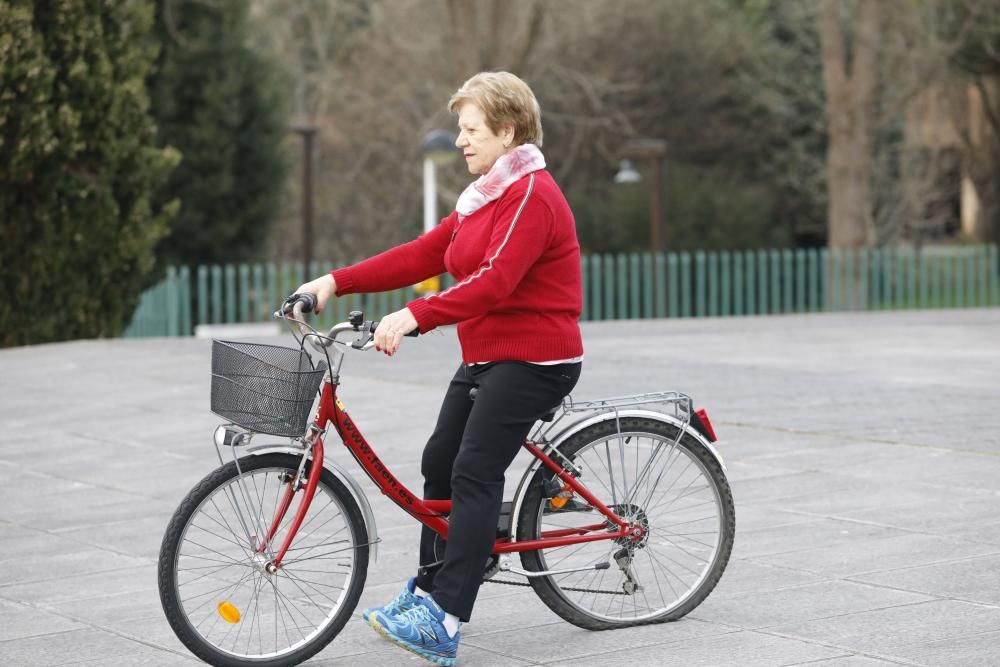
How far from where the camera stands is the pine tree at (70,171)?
51.6ft

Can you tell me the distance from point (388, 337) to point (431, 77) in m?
27.7

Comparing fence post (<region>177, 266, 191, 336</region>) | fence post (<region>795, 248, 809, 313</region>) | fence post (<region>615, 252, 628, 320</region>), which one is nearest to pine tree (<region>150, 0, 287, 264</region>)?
fence post (<region>177, 266, 191, 336</region>)

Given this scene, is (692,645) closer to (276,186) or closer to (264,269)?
(264,269)

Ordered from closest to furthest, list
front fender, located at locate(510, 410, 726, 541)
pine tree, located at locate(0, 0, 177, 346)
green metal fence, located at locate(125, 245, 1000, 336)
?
front fender, located at locate(510, 410, 726, 541), pine tree, located at locate(0, 0, 177, 346), green metal fence, located at locate(125, 245, 1000, 336)

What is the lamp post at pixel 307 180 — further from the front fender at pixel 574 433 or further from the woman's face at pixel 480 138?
the woman's face at pixel 480 138

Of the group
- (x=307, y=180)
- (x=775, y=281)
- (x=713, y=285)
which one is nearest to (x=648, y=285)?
(x=713, y=285)

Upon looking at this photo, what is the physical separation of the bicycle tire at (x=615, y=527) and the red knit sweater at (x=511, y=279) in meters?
0.34

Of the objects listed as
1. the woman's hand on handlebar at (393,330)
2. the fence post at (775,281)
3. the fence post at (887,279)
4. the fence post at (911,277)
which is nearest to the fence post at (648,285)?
the fence post at (775,281)

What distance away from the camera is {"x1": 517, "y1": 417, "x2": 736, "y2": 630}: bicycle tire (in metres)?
4.84

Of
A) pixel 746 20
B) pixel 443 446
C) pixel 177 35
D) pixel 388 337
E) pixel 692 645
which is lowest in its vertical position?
pixel 692 645

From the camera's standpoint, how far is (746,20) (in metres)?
35.3

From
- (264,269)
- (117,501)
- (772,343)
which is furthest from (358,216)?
(117,501)

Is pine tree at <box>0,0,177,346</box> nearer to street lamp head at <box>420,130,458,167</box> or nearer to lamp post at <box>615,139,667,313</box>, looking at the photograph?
street lamp head at <box>420,130,458,167</box>

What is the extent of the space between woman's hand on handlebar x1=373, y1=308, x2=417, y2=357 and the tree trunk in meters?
23.8
